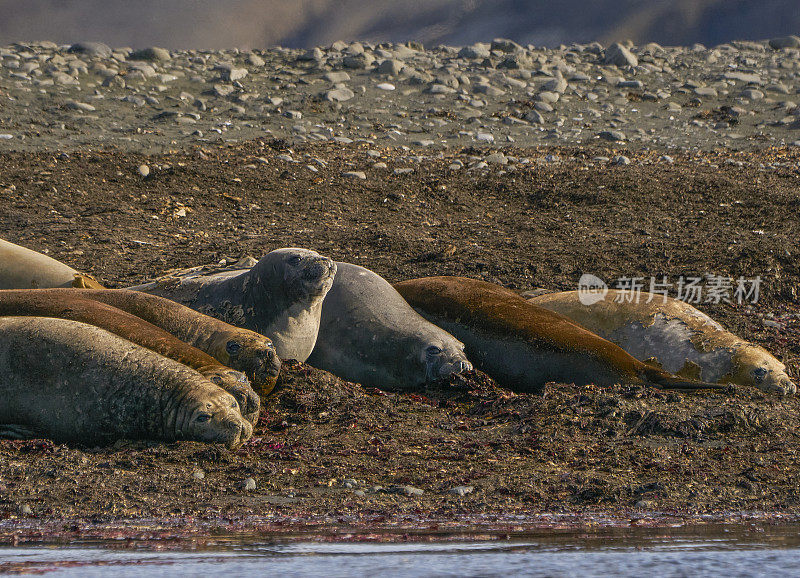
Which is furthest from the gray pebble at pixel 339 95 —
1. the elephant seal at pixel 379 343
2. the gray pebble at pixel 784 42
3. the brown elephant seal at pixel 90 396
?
the gray pebble at pixel 784 42

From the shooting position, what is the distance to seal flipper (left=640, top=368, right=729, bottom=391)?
237 inches

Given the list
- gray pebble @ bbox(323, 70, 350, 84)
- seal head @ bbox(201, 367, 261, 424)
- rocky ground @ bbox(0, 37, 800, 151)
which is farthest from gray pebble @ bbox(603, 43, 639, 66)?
seal head @ bbox(201, 367, 261, 424)

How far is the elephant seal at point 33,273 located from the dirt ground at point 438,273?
76cm

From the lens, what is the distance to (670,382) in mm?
6070

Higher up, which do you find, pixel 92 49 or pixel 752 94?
pixel 752 94

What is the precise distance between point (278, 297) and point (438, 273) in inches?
93.5

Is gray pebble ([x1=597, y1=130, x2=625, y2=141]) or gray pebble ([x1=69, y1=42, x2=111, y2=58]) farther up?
gray pebble ([x1=69, y1=42, x2=111, y2=58])

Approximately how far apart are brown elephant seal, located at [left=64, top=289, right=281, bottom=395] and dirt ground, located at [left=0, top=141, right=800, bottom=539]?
0.22 m

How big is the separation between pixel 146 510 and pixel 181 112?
1255cm

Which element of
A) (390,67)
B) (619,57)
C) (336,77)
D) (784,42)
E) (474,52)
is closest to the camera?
(336,77)

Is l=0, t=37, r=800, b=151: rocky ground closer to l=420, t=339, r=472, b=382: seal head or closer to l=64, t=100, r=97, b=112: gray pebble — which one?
l=64, t=100, r=97, b=112: gray pebble

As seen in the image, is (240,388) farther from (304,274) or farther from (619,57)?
(619,57)

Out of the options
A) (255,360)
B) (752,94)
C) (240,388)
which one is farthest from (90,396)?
(752,94)

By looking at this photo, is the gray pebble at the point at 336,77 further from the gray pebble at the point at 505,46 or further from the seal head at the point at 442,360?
the seal head at the point at 442,360
